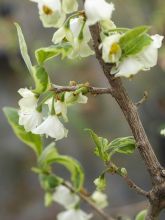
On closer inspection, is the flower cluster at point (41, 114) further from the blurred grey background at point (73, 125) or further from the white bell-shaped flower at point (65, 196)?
the blurred grey background at point (73, 125)

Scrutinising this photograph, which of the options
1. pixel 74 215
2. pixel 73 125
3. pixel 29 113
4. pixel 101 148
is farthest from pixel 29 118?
pixel 73 125

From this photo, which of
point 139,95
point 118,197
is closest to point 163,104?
point 139,95

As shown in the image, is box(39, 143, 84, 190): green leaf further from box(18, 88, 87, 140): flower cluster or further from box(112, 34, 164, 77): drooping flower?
box(112, 34, 164, 77): drooping flower

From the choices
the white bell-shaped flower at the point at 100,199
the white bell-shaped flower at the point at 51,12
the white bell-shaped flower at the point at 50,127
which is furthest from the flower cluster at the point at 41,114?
the white bell-shaped flower at the point at 100,199

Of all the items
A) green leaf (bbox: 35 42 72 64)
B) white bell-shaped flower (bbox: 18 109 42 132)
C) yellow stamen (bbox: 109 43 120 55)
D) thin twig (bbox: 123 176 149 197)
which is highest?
yellow stamen (bbox: 109 43 120 55)

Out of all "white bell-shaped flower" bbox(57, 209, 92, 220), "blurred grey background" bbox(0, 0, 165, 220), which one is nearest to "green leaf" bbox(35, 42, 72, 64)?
"white bell-shaped flower" bbox(57, 209, 92, 220)

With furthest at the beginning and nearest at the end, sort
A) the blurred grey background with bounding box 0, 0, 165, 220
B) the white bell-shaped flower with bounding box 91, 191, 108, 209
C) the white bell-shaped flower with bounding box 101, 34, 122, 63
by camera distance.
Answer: the blurred grey background with bounding box 0, 0, 165, 220 < the white bell-shaped flower with bounding box 91, 191, 108, 209 < the white bell-shaped flower with bounding box 101, 34, 122, 63

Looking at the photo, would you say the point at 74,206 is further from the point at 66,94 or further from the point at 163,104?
the point at 163,104
